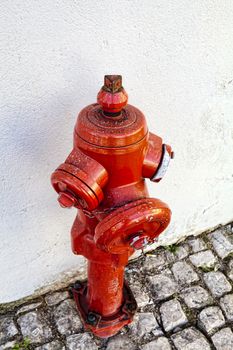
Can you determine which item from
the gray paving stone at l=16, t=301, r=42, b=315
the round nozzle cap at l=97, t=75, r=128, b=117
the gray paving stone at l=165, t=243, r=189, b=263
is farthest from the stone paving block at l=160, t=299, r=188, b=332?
the round nozzle cap at l=97, t=75, r=128, b=117

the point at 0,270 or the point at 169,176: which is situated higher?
the point at 169,176

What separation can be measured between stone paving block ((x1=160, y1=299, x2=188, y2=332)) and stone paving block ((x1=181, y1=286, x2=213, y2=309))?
0.21ft

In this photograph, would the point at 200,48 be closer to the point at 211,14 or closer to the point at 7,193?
the point at 211,14

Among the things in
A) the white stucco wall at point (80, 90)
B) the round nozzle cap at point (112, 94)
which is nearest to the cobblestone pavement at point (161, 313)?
the white stucco wall at point (80, 90)

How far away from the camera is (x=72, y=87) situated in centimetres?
160

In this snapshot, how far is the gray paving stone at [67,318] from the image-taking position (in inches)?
84.3

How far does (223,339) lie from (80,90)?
60.4 inches

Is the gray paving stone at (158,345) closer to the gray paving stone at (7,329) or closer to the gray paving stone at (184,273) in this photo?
the gray paving stone at (184,273)

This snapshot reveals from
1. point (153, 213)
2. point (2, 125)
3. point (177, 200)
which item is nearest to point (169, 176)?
point (177, 200)

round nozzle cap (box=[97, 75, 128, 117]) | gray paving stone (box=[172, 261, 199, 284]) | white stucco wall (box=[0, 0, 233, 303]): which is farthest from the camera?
gray paving stone (box=[172, 261, 199, 284])

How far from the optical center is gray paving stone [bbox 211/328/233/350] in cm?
211

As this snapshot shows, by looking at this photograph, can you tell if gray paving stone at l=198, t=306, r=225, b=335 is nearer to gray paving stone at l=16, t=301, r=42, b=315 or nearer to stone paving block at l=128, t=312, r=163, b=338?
stone paving block at l=128, t=312, r=163, b=338

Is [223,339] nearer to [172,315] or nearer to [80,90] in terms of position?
[172,315]

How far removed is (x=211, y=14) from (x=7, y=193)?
1.20 meters
